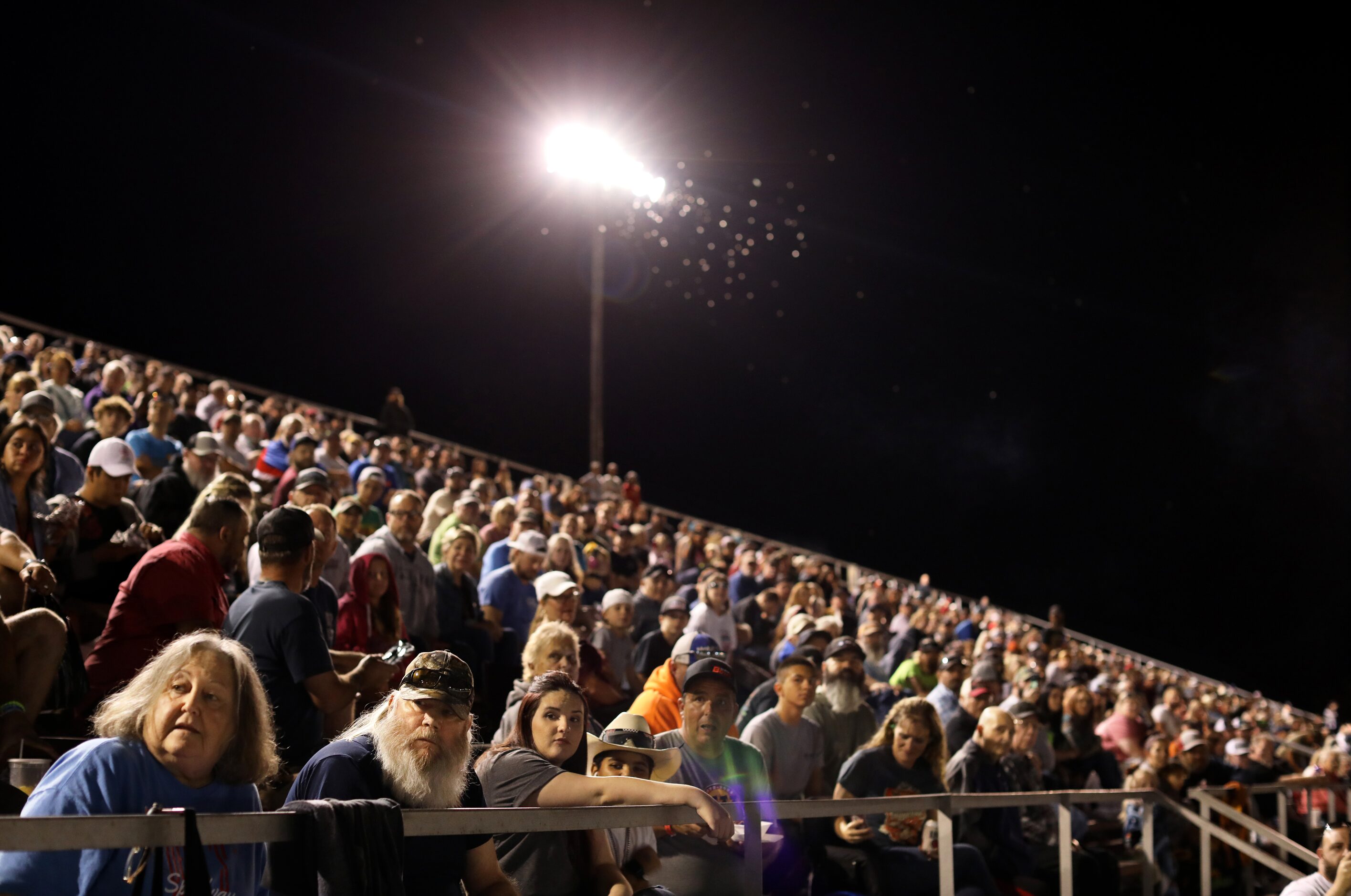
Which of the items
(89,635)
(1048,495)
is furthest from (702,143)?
(89,635)

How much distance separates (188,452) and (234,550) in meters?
3.43

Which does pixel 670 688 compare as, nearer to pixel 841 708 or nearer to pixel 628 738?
pixel 628 738

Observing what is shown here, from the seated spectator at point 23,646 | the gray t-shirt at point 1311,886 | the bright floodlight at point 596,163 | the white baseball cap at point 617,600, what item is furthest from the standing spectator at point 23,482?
the bright floodlight at point 596,163

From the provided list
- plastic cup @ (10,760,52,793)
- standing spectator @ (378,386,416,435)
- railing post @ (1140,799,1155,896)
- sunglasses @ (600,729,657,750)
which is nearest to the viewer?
plastic cup @ (10,760,52,793)

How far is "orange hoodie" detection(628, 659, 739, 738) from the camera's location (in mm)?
5340

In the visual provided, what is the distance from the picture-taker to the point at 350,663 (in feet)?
16.7

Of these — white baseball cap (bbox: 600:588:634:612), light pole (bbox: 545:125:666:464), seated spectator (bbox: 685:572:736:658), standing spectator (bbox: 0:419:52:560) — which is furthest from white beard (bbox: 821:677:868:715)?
light pole (bbox: 545:125:666:464)

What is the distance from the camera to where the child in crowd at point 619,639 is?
7.16 m

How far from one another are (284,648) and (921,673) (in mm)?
6156

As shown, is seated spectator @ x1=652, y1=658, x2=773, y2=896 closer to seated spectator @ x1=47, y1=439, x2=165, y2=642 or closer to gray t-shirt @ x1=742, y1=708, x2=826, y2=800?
gray t-shirt @ x1=742, y1=708, x2=826, y2=800

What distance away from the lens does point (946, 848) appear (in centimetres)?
446

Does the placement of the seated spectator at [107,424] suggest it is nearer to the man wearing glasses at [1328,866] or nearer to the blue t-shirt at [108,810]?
the blue t-shirt at [108,810]

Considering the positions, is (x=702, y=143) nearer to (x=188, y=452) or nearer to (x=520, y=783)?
(x=188, y=452)

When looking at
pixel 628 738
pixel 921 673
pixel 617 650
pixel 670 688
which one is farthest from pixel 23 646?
pixel 921 673
